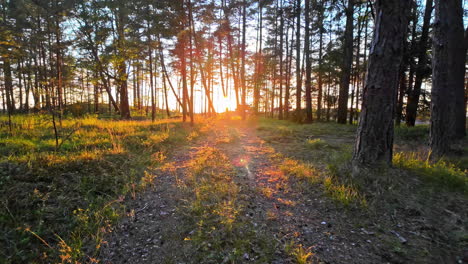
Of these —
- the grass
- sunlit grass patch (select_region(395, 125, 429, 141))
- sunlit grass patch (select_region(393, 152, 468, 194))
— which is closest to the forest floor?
sunlit grass patch (select_region(393, 152, 468, 194))

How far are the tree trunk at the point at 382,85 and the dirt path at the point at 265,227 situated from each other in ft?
4.36

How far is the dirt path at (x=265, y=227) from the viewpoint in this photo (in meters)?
2.06

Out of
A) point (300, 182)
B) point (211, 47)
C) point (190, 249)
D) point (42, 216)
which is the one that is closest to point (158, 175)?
point (42, 216)

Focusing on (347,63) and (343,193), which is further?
(347,63)

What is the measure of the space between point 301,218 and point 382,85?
292 centimetres

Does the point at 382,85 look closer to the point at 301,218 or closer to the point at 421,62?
the point at 301,218

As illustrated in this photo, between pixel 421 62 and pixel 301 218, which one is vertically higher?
pixel 421 62

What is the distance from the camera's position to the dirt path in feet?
6.77

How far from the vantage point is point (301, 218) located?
2.71m

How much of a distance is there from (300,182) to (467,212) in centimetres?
224

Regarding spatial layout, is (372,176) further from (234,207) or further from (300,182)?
(234,207)

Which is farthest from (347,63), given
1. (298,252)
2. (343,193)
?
(298,252)

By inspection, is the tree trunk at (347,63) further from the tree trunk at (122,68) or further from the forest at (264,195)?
→ the tree trunk at (122,68)

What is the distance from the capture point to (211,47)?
760 inches
